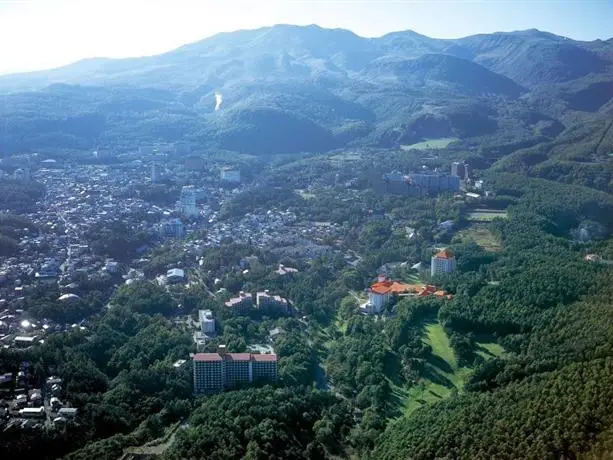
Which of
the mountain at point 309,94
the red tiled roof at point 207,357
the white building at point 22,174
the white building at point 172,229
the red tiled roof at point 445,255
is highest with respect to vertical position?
the mountain at point 309,94

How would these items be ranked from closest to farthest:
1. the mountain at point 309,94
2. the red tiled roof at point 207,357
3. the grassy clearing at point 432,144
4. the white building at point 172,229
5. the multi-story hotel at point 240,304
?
the red tiled roof at point 207,357
the multi-story hotel at point 240,304
the white building at point 172,229
the grassy clearing at point 432,144
the mountain at point 309,94

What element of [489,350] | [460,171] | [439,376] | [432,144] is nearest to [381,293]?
[489,350]

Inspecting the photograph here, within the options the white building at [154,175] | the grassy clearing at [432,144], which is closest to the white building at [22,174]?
the white building at [154,175]

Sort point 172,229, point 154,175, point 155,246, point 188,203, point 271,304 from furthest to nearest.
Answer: point 154,175, point 188,203, point 172,229, point 155,246, point 271,304

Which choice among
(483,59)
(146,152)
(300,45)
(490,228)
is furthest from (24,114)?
(483,59)

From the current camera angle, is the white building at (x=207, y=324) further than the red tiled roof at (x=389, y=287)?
No

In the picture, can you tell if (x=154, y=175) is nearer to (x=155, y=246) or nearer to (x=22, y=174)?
(x=22, y=174)

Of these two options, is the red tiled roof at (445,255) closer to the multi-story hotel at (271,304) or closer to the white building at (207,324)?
the multi-story hotel at (271,304)
